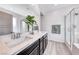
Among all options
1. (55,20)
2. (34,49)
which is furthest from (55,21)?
(34,49)

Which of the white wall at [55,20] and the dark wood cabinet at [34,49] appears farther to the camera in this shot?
the white wall at [55,20]

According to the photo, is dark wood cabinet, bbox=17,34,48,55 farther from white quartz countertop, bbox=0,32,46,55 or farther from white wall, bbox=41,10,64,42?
white wall, bbox=41,10,64,42

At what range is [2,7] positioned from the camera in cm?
165

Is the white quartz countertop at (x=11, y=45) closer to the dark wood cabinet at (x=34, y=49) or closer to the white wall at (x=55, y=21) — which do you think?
the dark wood cabinet at (x=34, y=49)

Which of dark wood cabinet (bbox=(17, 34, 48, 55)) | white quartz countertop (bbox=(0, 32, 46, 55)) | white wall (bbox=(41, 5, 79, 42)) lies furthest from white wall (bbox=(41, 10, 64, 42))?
white quartz countertop (bbox=(0, 32, 46, 55))

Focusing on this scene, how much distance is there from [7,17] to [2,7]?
0.24 meters

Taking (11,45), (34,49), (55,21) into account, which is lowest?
(34,49)

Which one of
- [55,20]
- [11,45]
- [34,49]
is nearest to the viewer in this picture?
[11,45]

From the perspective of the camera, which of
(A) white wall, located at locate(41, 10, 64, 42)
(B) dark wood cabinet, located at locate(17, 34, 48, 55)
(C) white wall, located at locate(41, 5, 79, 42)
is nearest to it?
(B) dark wood cabinet, located at locate(17, 34, 48, 55)

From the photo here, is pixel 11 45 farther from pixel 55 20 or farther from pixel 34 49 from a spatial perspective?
pixel 55 20

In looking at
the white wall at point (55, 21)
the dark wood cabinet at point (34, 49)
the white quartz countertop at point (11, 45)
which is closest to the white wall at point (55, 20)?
the white wall at point (55, 21)
